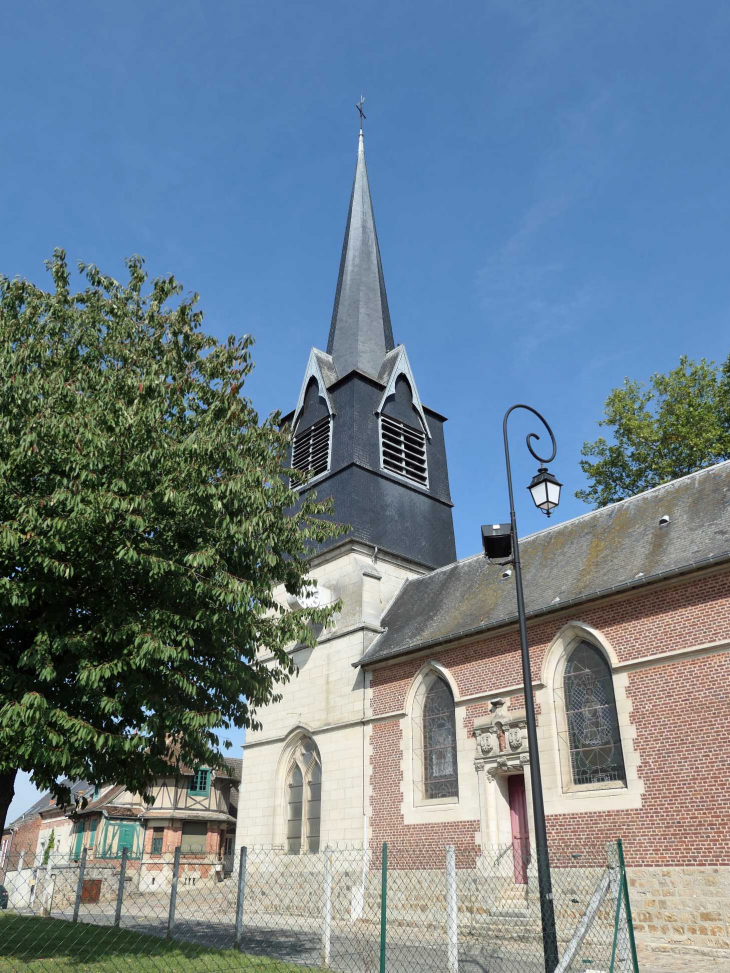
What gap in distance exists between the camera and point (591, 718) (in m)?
12.8

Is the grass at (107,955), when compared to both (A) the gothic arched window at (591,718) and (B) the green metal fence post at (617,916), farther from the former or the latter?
(A) the gothic arched window at (591,718)

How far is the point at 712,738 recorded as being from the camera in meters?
11.0

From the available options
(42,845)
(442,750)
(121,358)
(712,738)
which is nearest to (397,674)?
(442,750)

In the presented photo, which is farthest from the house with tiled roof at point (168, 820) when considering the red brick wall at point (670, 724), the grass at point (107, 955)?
the red brick wall at point (670, 724)

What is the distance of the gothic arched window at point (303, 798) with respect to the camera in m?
17.0

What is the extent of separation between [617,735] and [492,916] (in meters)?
3.56

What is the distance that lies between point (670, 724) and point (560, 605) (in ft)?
8.58

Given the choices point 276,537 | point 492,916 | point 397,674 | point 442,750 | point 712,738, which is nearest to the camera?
point 276,537

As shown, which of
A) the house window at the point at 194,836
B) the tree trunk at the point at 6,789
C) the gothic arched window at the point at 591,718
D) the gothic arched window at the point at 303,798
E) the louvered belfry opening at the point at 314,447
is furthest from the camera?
the house window at the point at 194,836

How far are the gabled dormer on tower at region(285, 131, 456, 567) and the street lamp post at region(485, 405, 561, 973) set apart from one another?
9903mm

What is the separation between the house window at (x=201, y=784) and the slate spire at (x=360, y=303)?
Answer: 18667 millimetres

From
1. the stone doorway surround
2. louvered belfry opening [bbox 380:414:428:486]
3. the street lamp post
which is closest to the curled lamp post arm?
the street lamp post

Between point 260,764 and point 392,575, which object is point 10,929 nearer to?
point 260,764

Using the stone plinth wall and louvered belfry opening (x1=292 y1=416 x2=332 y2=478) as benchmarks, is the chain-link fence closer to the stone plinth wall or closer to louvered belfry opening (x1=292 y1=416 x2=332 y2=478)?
the stone plinth wall
